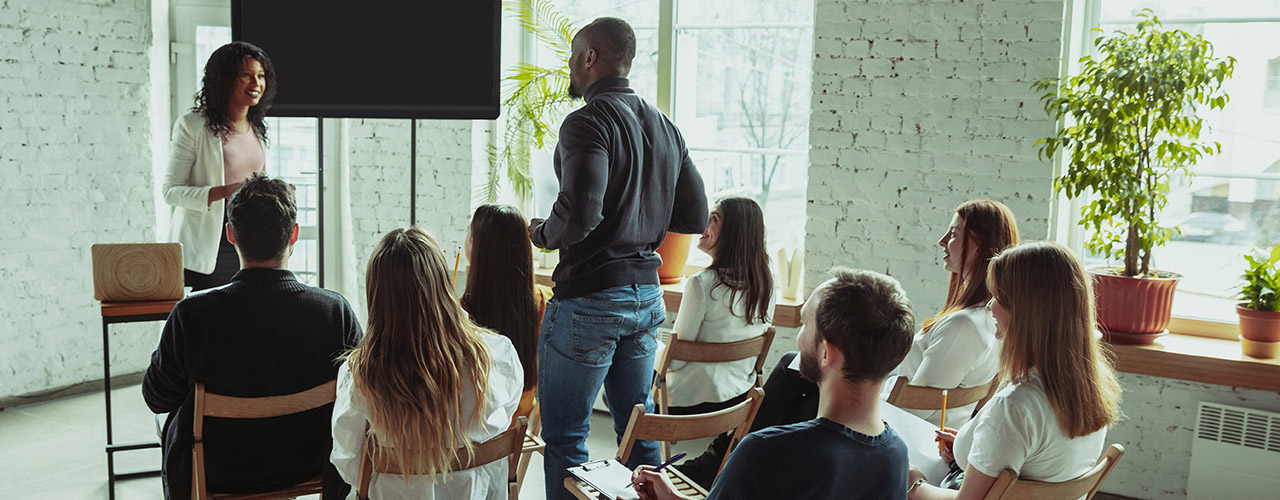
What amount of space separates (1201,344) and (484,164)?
324 cm

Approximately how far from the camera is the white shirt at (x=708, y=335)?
128 inches

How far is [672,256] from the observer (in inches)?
175

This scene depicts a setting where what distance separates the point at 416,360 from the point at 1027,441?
4.02 feet

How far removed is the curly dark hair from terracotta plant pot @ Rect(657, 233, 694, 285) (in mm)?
1751

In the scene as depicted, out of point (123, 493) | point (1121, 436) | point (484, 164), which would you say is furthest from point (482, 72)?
point (1121, 436)

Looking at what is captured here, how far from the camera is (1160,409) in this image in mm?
3617

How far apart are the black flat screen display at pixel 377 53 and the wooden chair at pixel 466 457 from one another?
165 centimetres

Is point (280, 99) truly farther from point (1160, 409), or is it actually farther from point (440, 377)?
point (1160, 409)

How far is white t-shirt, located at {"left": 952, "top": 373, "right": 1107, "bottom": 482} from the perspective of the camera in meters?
1.92

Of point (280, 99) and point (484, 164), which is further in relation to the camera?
point (484, 164)

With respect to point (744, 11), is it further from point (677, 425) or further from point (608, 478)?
point (608, 478)

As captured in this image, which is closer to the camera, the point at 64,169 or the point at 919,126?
the point at 919,126

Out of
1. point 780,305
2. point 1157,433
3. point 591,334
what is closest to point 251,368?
point 591,334

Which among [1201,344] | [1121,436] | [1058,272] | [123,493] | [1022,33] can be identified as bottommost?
[123,493]
